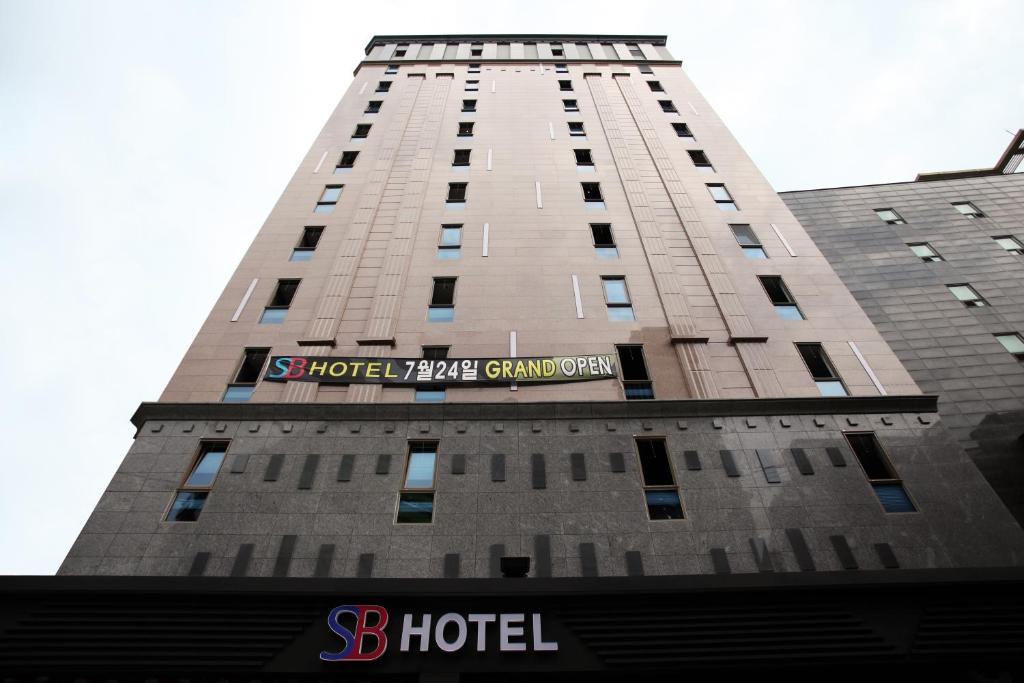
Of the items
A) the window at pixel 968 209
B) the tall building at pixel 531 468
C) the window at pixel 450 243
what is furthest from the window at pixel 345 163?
the window at pixel 968 209

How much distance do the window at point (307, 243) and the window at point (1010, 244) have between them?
3812cm

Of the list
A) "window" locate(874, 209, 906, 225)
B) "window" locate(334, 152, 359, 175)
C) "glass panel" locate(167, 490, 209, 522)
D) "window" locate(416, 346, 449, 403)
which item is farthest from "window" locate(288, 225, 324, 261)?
"window" locate(874, 209, 906, 225)

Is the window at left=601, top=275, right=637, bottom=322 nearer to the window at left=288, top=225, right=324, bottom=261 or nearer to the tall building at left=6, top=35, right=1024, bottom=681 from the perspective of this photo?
the tall building at left=6, top=35, right=1024, bottom=681

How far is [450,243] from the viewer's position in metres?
24.6

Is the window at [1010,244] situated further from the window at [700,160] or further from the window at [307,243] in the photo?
the window at [307,243]

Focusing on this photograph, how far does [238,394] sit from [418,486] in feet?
24.9

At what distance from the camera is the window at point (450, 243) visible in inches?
945

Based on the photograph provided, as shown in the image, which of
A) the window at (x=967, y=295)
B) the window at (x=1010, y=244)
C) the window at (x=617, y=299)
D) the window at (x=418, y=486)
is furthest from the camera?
the window at (x=1010, y=244)

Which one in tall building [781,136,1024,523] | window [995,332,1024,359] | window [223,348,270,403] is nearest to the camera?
window [223,348,270,403]

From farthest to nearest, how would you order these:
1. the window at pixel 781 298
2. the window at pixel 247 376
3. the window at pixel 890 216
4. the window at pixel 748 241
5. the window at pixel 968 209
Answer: the window at pixel 968 209 < the window at pixel 890 216 < the window at pixel 748 241 < the window at pixel 781 298 < the window at pixel 247 376

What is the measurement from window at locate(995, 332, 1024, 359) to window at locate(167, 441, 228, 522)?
110ft

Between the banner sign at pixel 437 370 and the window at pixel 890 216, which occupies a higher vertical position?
the window at pixel 890 216

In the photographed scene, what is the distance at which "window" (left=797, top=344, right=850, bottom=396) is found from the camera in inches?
731

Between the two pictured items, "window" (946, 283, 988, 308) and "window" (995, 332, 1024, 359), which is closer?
"window" (995, 332, 1024, 359)
